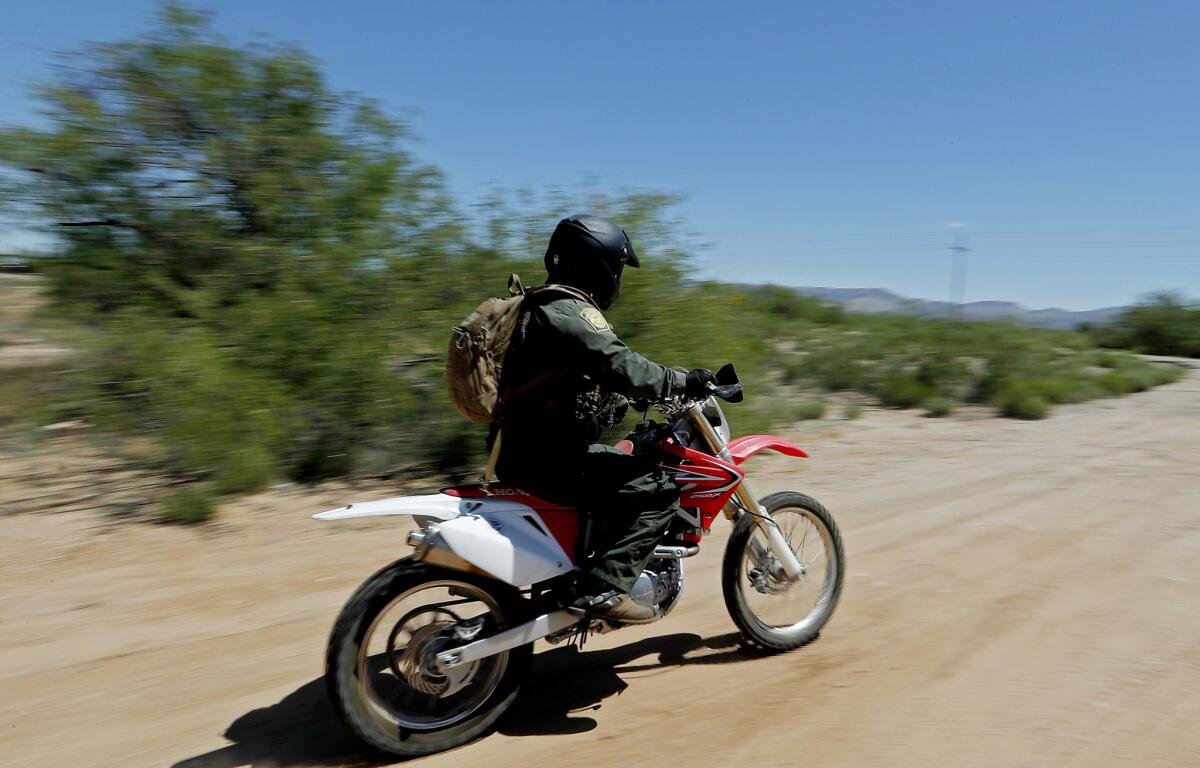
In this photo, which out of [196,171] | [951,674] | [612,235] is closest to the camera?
[612,235]

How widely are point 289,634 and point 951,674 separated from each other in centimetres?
350

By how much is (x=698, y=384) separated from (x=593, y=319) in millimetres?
615

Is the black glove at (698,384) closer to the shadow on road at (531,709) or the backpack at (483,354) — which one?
the backpack at (483,354)

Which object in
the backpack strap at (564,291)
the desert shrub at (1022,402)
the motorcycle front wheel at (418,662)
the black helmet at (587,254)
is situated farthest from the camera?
the desert shrub at (1022,402)

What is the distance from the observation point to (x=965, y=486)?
8836 millimetres

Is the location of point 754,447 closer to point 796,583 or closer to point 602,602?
point 796,583

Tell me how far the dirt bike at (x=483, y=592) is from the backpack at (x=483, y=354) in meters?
0.39

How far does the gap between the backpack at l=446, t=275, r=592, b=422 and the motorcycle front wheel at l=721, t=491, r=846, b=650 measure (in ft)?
5.25

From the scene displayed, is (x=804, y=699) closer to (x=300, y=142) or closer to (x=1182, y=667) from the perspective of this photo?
(x=1182, y=667)

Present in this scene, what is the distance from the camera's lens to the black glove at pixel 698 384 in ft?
12.9

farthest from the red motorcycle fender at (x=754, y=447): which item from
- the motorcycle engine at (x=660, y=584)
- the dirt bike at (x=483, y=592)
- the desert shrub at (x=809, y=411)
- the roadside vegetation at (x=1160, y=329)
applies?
the roadside vegetation at (x=1160, y=329)

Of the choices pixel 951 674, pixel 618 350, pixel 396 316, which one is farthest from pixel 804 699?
pixel 396 316

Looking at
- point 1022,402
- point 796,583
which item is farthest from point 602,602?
point 1022,402

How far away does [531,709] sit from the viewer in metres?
4.04
